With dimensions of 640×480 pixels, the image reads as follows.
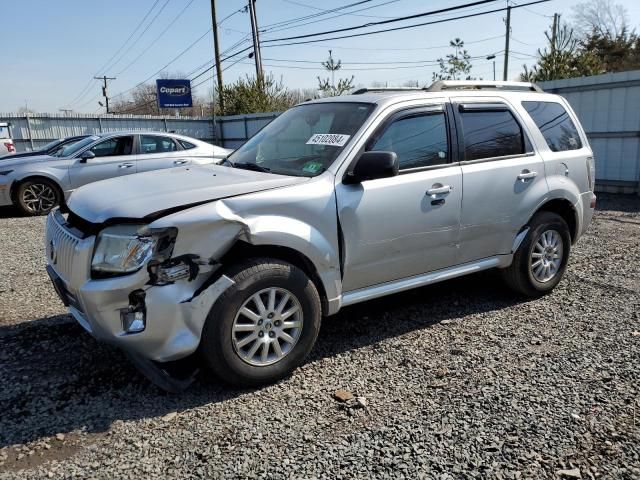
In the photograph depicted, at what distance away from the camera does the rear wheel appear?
9.94 m

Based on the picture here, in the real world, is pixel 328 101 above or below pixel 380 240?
above

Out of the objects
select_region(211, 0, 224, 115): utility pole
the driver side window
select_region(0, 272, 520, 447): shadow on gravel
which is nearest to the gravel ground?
select_region(0, 272, 520, 447): shadow on gravel

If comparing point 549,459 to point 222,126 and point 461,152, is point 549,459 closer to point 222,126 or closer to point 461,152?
point 461,152

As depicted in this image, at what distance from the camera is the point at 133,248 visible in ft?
9.80

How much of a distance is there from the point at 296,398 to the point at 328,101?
97.4 inches

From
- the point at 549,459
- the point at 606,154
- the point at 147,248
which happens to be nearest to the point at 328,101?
the point at 147,248

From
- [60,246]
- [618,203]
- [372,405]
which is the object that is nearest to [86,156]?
[60,246]

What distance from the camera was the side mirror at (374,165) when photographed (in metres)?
3.51

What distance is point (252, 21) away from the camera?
88.8 ft

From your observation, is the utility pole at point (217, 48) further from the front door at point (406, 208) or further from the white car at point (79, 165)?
the front door at point (406, 208)

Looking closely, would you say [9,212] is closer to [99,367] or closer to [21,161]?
Result: [21,161]

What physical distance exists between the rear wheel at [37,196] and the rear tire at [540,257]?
863 cm

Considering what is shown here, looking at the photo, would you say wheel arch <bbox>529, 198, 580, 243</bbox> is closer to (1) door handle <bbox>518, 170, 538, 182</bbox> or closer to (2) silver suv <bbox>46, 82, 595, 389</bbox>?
(2) silver suv <bbox>46, 82, 595, 389</bbox>

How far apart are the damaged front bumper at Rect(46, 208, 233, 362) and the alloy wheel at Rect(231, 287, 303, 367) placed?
0.25 meters
